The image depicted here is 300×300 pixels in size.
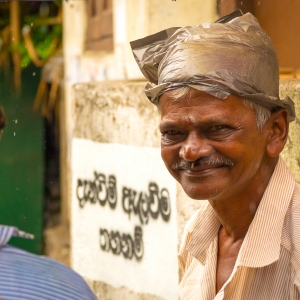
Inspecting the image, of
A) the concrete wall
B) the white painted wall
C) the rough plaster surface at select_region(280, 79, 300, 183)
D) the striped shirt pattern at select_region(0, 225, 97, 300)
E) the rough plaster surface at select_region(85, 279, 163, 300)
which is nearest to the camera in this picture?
the striped shirt pattern at select_region(0, 225, 97, 300)

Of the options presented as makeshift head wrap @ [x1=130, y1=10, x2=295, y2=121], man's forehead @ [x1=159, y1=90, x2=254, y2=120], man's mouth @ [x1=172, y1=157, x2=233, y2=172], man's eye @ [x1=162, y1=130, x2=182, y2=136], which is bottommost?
man's mouth @ [x1=172, y1=157, x2=233, y2=172]

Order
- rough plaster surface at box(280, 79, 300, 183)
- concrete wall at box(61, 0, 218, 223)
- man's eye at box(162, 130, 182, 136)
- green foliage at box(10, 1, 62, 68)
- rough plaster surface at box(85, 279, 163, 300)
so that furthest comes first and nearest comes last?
green foliage at box(10, 1, 62, 68), concrete wall at box(61, 0, 218, 223), rough plaster surface at box(85, 279, 163, 300), rough plaster surface at box(280, 79, 300, 183), man's eye at box(162, 130, 182, 136)

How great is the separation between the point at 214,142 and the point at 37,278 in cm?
69

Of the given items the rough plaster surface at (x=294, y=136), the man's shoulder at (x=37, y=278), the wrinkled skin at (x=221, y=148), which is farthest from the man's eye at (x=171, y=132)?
the rough plaster surface at (x=294, y=136)

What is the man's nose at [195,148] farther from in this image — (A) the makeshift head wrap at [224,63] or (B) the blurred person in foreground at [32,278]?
(B) the blurred person in foreground at [32,278]

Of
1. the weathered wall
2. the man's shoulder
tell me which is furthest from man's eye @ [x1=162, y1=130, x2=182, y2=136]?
the weathered wall

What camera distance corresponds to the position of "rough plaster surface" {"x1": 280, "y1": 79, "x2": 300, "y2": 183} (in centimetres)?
277

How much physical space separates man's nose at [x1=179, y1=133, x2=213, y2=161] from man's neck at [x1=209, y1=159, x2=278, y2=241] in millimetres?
187

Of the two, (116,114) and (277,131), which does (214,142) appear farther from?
(116,114)

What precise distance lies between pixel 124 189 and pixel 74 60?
9.55 ft

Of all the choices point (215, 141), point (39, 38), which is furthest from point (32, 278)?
point (39, 38)

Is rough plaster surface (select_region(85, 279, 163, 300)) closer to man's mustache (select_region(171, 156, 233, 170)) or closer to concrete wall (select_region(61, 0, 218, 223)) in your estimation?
concrete wall (select_region(61, 0, 218, 223))

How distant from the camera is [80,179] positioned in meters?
4.27

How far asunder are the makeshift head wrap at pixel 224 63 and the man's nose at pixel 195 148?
15 centimetres
